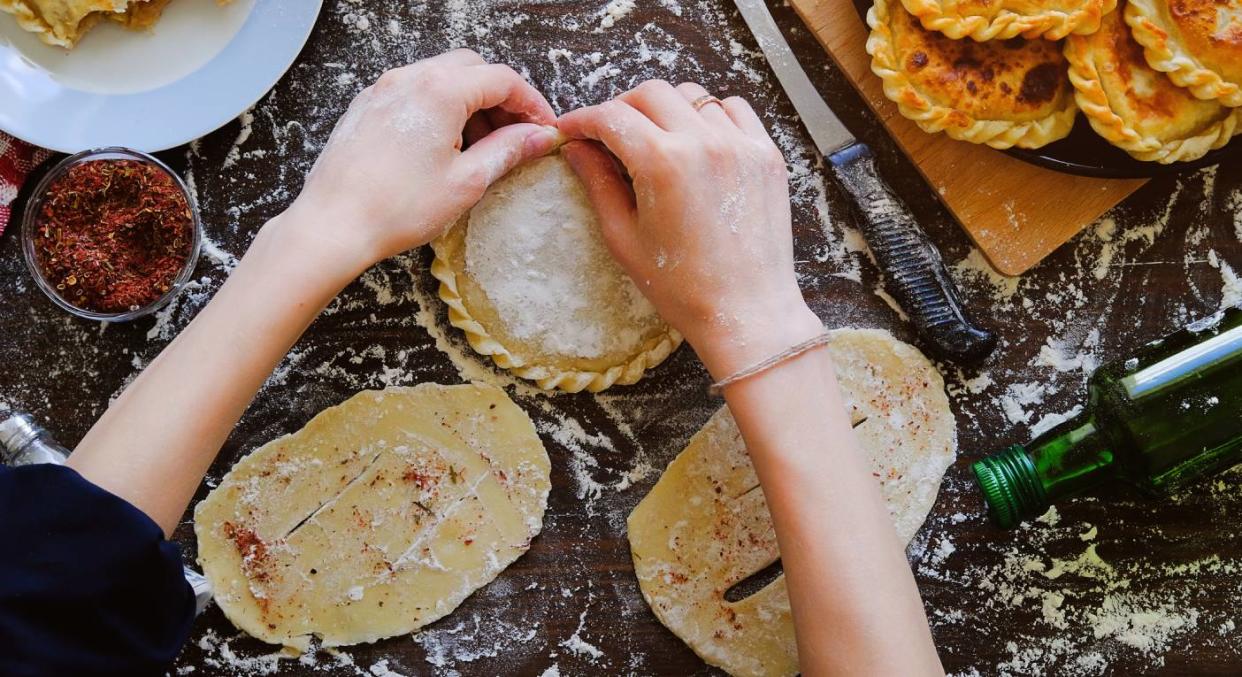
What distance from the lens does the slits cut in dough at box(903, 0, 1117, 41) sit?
5.52 feet

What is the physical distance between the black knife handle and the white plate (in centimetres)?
116

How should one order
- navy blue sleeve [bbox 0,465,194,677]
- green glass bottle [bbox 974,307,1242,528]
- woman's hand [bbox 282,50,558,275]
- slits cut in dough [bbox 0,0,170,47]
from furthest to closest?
1. slits cut in dough [bbox 0,0,170,47]
2. green glass bottle [bbox 974,307,1242,528]
3. woman's hand [bbox 282,50,558,275]
4. navy blue sleeve [bbox 0,465,194,677]

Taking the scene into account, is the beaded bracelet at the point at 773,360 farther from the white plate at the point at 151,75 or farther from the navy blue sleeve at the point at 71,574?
the white plate at the point at 151,75

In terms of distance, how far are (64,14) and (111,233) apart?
47 cm

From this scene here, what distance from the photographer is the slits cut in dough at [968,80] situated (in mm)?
1743

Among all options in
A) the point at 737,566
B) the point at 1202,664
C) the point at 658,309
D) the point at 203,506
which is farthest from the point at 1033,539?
the point at 203,506

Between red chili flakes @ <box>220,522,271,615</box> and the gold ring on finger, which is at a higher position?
the gold ring on finger

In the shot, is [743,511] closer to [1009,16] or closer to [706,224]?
[706,224]

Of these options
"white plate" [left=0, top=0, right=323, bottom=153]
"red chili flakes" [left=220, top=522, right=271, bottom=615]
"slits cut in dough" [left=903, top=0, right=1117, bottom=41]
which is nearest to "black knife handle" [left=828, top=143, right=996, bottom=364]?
"slits cut in dough" [left=903, top=0, right=1117, bottom=41]

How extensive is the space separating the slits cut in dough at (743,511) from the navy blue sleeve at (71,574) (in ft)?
3.05

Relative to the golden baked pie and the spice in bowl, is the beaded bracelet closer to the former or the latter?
the spice in bowl

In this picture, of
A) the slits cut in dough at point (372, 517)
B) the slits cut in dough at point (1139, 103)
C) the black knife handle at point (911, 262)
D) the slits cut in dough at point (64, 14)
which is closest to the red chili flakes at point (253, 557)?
the slits cut in dough at point (372, 517)

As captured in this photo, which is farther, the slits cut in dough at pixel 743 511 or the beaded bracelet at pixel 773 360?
the slits cut in dough at pixel 743 511

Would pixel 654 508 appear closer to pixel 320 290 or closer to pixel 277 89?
pixel 320 290
